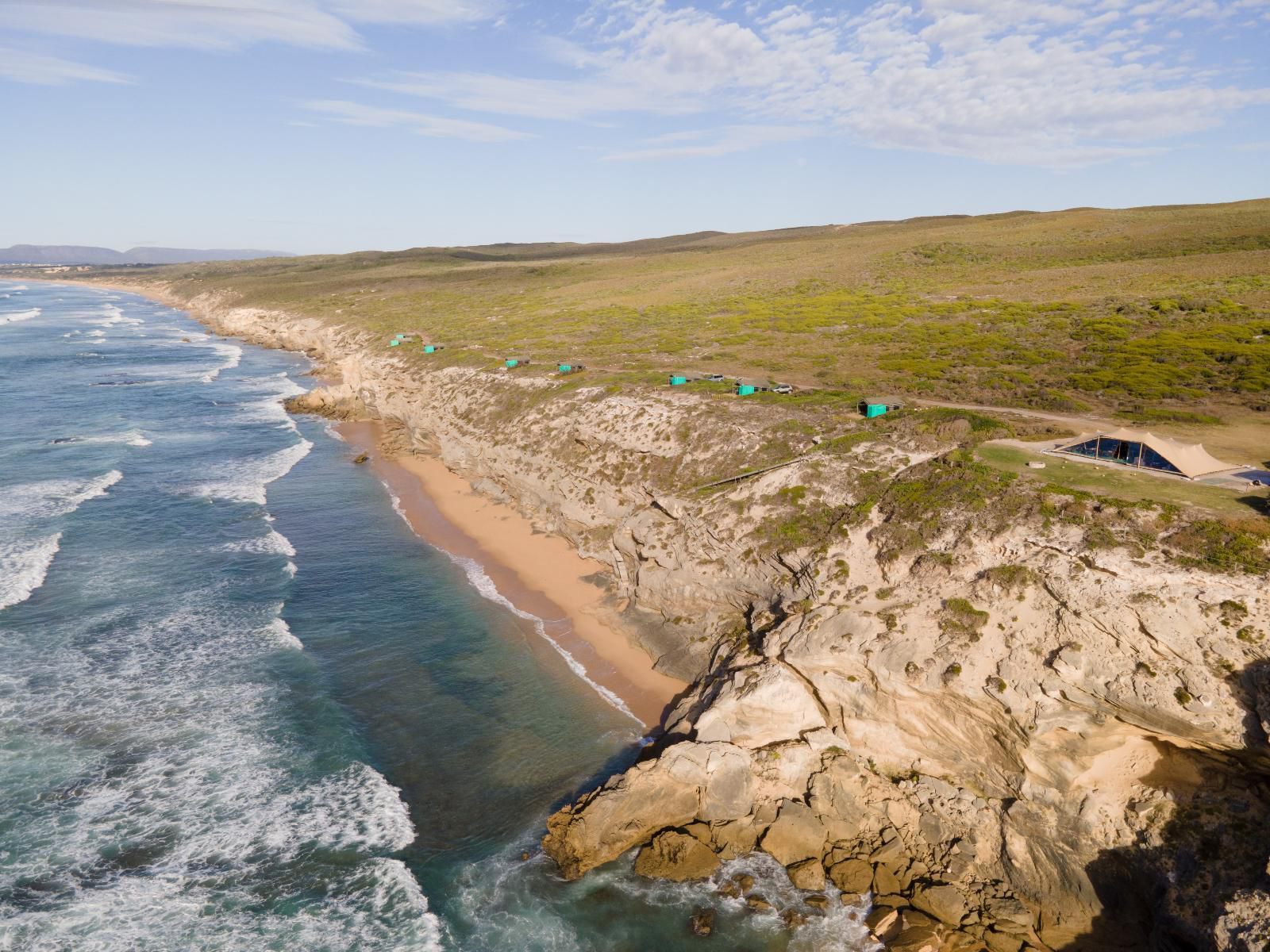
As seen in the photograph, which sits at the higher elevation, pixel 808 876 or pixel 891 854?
pixel 891 854

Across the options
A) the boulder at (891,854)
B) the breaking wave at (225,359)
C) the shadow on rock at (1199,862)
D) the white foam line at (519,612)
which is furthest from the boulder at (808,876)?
the breaking wave at (225,359)

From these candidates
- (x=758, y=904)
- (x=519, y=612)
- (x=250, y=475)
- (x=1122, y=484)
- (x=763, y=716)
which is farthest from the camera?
(x=250, y=475)

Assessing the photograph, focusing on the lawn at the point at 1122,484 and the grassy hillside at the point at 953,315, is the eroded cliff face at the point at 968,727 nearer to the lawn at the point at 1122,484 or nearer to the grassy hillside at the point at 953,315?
the lawn at the point at 1122,484

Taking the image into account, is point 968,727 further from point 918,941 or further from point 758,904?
point 758,904

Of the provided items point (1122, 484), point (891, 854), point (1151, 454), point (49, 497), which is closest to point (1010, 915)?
point (891, 854)

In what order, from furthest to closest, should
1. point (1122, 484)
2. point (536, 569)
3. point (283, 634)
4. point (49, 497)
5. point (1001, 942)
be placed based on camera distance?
point (49, 497), point (536, 569), point (283, 634), point (1122, 484), point (1001, 942)

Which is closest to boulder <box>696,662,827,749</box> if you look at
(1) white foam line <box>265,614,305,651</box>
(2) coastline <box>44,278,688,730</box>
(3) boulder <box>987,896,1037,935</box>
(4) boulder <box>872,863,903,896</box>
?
(4) boulder <box>872,863,903,896</box>

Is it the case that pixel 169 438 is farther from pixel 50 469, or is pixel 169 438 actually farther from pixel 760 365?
pixel 760 365

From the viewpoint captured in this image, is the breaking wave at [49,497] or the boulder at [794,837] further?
the breaking wave at [49,497]
